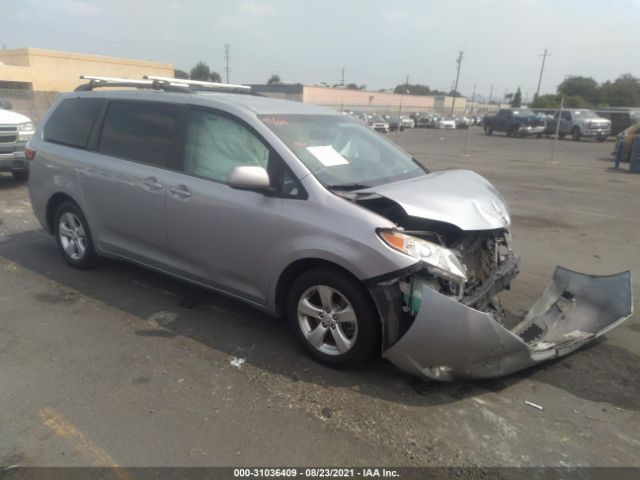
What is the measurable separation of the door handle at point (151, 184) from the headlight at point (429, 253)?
210cm

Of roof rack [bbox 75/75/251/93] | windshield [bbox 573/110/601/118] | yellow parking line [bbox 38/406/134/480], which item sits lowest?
yellow parking line [bbox 38/406/134/480]

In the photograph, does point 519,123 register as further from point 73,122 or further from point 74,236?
point 74,236

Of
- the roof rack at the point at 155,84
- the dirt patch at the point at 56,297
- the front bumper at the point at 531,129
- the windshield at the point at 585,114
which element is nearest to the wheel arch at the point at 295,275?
the dirt patch at the point at 56,297

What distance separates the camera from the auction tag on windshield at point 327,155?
3.75 metres

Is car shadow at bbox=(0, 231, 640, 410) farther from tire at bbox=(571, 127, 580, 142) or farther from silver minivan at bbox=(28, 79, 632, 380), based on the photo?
tire at bbox=(571, 127, 580, 142)

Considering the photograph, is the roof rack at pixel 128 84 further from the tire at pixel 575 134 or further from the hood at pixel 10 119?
the tire at pixel 575 134

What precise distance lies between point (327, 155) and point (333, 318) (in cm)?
129

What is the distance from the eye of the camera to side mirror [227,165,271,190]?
342 cm

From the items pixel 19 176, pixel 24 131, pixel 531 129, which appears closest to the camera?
pixel 24 131

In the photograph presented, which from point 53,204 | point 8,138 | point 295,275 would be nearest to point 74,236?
point 53,204

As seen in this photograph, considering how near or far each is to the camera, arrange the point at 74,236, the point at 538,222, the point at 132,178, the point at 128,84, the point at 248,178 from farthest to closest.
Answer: the point at 538,222 → the point at 74,236 → the point at 128,84 → the point at 132,178 → the point at 248,178

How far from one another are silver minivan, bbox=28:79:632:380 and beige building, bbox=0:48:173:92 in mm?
46699

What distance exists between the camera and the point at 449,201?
3.47 meters

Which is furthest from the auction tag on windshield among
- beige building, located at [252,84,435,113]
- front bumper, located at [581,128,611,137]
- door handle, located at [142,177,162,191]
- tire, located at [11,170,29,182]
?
front bumper, located at [581,128,611,137]
